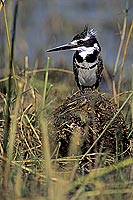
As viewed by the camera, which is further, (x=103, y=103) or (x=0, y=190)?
(x=103, y=103)

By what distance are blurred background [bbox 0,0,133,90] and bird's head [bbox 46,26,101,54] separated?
1931 mm

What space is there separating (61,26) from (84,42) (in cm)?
496

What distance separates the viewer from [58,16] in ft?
37.6

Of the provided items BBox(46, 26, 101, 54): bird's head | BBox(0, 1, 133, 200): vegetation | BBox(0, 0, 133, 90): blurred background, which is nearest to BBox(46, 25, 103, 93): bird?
BBox(46, 26, 101, 54): bird's head

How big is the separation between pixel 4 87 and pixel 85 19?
500 centimetres

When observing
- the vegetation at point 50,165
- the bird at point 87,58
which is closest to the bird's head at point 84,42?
the bird at point 87,58

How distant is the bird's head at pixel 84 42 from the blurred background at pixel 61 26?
1.93 metres

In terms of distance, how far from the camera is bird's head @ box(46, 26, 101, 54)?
6.05 meters

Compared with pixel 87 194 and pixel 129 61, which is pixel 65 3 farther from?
pixel 87 194

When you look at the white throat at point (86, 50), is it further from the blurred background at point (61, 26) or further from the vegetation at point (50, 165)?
the blurred background at point (61, 26)

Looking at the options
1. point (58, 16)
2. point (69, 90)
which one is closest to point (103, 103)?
point (69, 90)

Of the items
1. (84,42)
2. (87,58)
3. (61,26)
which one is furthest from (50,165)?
(61,26)

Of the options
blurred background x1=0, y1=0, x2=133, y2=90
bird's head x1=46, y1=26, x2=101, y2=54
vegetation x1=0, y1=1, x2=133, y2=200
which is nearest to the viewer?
vegetation x1=0, y1=1, x2=133, y2=200

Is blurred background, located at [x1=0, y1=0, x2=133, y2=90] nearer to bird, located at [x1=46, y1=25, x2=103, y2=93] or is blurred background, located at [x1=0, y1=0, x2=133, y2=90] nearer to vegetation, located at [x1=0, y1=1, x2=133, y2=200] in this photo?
bird, located at [x1=46, y1=25, x2=103, y2=93]
